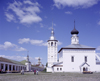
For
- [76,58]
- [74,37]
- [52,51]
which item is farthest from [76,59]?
[52,51]

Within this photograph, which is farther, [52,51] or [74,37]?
[52,51]

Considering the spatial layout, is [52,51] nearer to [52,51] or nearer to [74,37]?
[52,51]

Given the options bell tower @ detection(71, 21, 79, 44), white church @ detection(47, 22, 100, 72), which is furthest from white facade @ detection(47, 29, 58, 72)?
white church @ detection(47, 22, 100, 72)

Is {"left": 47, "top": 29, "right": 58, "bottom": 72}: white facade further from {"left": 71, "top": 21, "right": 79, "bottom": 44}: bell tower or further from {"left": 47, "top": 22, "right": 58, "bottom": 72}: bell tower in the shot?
{"left": 71, "top": 21, "right": 79, "bottom": 44}: bell tower

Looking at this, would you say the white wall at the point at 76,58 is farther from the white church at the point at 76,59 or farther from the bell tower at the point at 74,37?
the bell tower at the point at 74,37

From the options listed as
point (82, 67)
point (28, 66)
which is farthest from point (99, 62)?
point (28, 66)

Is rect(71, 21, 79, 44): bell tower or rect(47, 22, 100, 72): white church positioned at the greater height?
rect(71, 21, 79, 44): bell tower

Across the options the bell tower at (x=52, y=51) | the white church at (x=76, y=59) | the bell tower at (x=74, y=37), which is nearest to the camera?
the white church at (x=76, y=59)

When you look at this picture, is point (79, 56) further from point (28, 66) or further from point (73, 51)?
point (28, 66)

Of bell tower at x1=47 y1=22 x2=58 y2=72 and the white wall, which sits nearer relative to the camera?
the white wall

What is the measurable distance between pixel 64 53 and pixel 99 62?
939cm

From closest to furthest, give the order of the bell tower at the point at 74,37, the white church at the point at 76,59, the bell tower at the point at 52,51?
1. the white church at the point at 76,59
2. the bell tower at the point at 74,37
3. the bell tower at the point at 52,51

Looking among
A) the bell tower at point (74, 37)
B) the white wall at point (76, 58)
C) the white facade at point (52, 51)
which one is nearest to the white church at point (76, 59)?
the white wall at point (76, 58)

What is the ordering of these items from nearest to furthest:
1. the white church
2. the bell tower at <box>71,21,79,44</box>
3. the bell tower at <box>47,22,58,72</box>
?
the white church
the bell tower at <box>71,21,79,44</box>
the bell tower at <box>47,22,58,72</box>
